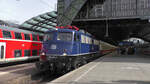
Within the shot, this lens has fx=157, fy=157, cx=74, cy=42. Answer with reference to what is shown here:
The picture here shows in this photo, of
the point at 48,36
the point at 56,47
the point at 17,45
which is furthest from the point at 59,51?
the point at 17,45

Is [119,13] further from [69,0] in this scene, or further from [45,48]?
[45,48]

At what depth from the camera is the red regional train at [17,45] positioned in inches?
507

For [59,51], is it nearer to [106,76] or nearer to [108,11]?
[106,76]

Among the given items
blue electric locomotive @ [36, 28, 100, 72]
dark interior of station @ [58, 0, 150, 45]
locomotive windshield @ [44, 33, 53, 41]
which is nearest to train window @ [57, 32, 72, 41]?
blue electric locomotive @ [36, 28, 100, 72]

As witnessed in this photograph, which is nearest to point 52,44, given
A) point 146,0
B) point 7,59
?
point 7,59

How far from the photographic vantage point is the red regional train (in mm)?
12883

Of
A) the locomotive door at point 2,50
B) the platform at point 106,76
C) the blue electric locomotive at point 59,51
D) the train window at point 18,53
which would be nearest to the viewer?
the platform at point 106,76

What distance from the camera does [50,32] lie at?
37.3ft

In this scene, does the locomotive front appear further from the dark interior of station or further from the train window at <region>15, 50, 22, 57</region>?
the dark interior of station

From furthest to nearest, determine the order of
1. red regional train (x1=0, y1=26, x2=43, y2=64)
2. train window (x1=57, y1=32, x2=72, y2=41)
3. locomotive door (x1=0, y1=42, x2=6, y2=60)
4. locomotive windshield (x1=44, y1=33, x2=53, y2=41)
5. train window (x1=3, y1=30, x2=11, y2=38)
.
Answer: train window (x1=3, y1=30, x2=11, y2=38) < red regional train (x1=0, y1=26, x2=43, y2=64) < locomotive door (x1=0, y1=42, x2=6, y2=60) < locomotive windshield (x1=44, y1=33, x2=53, y2=41) < train window (x1=57, y1=32, x2=72, y2=41)

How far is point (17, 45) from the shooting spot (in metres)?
14.5

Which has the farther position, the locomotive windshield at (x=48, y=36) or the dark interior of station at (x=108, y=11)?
the dark interior of station at (x=108, y=11)

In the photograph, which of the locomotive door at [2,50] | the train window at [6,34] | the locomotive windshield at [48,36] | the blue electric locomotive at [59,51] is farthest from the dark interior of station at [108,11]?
the locomotive windshield at [48,36]

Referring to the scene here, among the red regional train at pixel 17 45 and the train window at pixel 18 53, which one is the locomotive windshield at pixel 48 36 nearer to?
the red regional train at pixel 17 45
